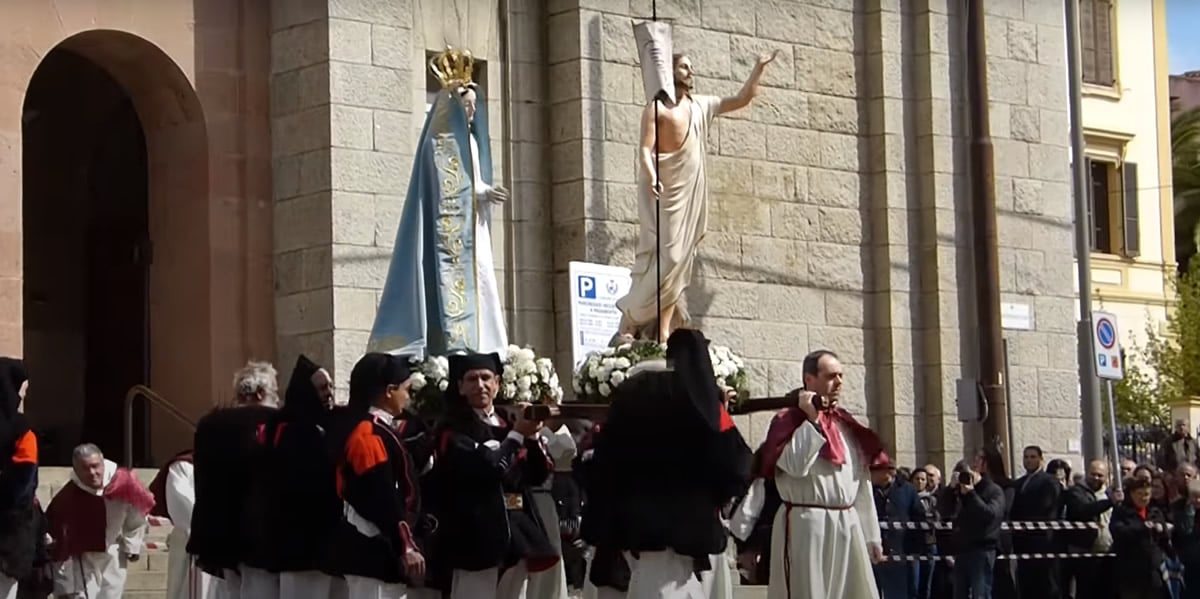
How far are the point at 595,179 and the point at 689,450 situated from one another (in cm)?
875

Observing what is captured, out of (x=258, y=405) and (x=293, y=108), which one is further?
(x=293, y=108)

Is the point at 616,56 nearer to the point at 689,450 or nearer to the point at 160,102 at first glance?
the point at 160,102

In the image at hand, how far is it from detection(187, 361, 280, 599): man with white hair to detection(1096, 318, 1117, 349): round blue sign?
1121cm

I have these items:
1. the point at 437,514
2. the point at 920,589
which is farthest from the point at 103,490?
the point at 920,589

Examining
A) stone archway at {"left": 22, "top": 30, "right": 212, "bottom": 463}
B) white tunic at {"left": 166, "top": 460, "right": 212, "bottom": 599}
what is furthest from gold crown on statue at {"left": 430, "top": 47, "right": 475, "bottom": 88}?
white tunic at {"left": 166, "top": 460, "right": 212, "bottom": 599}

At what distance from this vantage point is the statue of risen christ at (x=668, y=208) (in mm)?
19438

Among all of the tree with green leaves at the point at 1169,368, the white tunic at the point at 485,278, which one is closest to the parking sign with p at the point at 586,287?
the white tunic at the point at 485,278

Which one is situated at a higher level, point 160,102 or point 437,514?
point 160,102

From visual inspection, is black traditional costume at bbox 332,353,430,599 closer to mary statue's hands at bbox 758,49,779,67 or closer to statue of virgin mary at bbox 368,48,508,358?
statue of virgin mary at bbox 368,48,508,358

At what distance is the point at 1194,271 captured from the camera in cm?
4331

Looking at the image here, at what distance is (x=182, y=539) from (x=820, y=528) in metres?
4.05

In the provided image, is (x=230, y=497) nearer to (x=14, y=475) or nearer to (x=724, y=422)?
(x=14, y=475)

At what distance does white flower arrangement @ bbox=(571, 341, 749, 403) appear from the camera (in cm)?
1736

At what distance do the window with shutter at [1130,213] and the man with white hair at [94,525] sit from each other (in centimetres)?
3093
